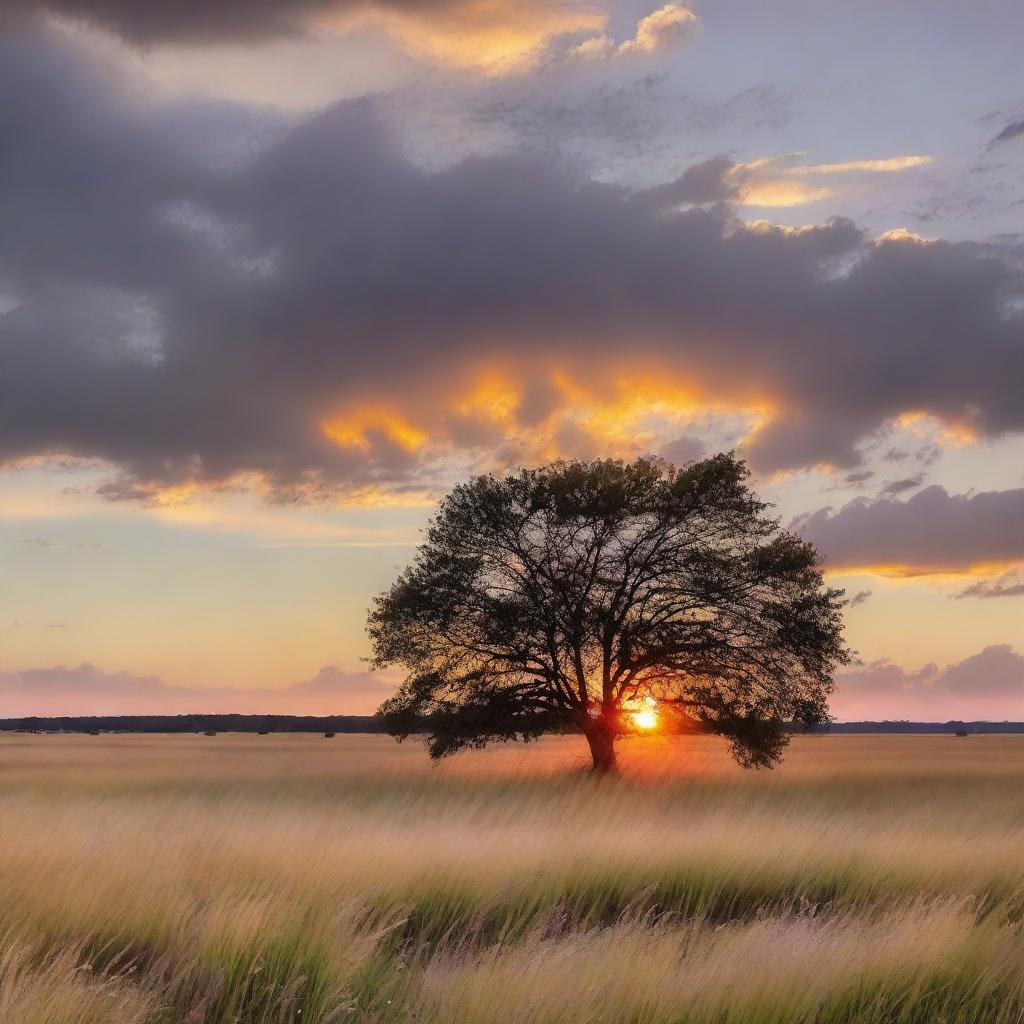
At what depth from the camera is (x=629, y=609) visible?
3288 centimetres

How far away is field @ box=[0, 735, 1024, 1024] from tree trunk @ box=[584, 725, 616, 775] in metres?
11.2

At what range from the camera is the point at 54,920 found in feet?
34.4

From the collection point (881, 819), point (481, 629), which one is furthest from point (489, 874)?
point (481, 629)

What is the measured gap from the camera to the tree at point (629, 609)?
32.6 meters

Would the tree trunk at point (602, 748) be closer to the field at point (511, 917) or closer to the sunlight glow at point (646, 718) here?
the sunlight glow at point (646, 718)

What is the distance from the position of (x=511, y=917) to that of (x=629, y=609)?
21453 millimetres

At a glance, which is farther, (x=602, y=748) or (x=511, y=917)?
(x=602, y=748)

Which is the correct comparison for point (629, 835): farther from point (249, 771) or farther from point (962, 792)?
point (249, 771)

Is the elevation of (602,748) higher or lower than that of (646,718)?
lower

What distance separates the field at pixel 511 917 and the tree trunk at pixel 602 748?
Answer: 11.2 m

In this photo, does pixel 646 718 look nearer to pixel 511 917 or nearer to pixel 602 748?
pixel 602 748

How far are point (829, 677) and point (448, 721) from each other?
433 inches

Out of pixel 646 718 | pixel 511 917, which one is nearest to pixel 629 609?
pixel 646 718

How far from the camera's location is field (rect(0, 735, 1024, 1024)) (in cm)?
793
